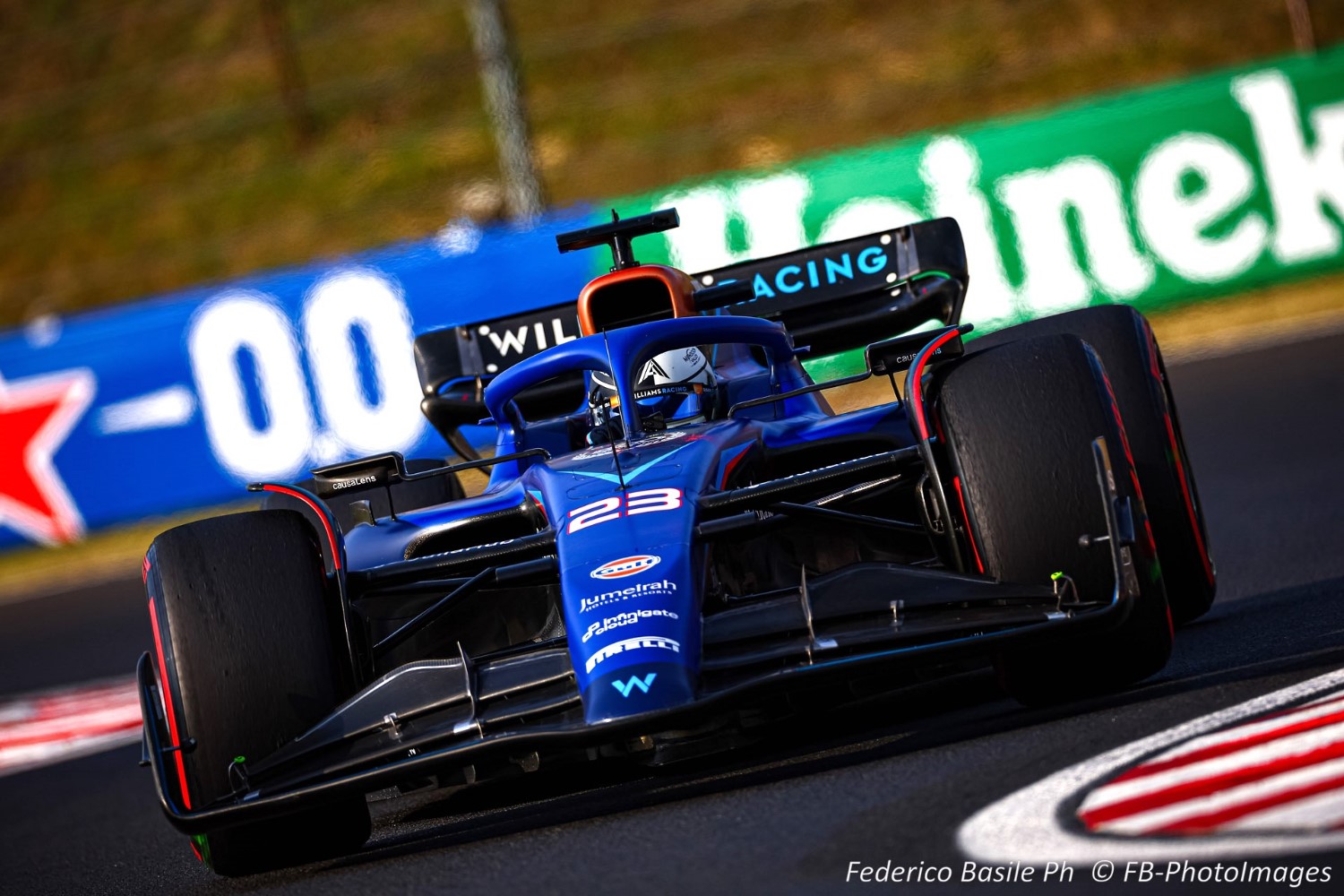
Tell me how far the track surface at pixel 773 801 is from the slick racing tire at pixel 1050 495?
0.13 metres

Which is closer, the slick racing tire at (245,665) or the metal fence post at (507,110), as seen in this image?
the slick racing tire at (245,665)

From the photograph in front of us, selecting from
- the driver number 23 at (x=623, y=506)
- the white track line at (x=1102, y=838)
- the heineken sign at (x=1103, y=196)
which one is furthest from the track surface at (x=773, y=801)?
the heineken sign at (x=1103, y=196)

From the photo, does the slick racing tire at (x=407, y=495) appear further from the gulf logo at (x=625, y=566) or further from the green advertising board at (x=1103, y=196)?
the green advertising board at (x=1103, y=196)

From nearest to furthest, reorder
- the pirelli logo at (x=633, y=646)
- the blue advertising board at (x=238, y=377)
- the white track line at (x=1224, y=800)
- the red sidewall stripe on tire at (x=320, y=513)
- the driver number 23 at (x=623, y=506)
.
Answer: the white track line at (x=1224, y=800)
the pirelli logo at (x=633, y=646)
the driver number 23 at (x=623, y=506)
the red sidewall stripe on tire at (x=320, y=513)
the blue advertising board at (x=238, y=377)

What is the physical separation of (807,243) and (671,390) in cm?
839

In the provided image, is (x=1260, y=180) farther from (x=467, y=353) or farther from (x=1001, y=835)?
(x=1001, y=835)

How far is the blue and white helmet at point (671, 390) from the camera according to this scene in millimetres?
6246

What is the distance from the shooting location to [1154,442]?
5.52 m

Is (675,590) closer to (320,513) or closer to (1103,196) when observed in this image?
(320,513)

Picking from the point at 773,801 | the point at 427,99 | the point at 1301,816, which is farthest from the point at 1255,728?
the point at 427,99

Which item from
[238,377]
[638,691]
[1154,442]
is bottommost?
[638,691]

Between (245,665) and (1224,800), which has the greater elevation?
(245,665)

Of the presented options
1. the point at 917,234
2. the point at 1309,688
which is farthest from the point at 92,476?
the point at 1309,688

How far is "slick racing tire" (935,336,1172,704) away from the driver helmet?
1.46 meters
